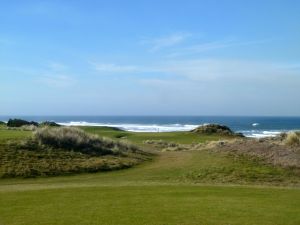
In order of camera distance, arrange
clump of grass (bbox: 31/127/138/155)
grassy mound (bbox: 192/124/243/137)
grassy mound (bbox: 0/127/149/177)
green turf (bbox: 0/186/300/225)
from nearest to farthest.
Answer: green turf (bbox: 0/186/300/225) → grassy mound (bbox: 0/127/149/177) → clump of grass (bbox: 31/127/138/155) → grassy mound (bbox: 192/124/243/137)

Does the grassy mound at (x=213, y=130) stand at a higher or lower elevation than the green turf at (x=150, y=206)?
higher

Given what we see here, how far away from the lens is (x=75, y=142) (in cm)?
3603

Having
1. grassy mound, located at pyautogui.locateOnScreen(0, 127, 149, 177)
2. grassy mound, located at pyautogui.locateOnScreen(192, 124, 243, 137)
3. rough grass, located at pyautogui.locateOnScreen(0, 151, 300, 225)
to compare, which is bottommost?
rough grass, located at pyautogui.locateOnScreen(0, 151, 300, 225)

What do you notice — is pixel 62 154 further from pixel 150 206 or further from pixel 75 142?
pixel 150 206

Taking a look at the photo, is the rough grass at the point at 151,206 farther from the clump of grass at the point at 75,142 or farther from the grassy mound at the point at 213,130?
the grassy mound at the point at 213,130

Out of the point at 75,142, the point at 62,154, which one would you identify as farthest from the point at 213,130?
the point at 62,154

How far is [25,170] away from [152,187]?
1061 cm

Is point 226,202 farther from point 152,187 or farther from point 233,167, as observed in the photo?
point 233,167

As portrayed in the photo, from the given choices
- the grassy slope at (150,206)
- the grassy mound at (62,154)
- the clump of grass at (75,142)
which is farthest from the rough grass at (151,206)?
the clump of grass at (75,142)

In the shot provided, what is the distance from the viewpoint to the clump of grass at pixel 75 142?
114 ft

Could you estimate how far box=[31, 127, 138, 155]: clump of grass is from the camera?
34.8 m

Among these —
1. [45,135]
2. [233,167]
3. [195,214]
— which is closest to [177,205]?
[195,214]

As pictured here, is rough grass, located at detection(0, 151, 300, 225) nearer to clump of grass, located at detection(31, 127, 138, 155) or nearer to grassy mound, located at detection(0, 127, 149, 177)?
grassy mound, located at detection(0, 127, 149, 177)

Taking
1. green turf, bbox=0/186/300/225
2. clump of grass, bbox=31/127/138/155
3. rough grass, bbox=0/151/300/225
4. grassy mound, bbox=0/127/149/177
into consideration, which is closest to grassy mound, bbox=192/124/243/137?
grassy mound, bbox=0/127/149/177
